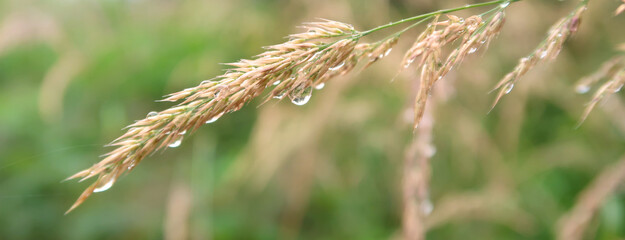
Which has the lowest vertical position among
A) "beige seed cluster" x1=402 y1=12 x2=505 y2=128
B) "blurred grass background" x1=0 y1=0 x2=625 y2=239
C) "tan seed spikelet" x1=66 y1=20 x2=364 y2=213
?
"tan seed spikelet" x1=66 y1=20 x2=364 y2=213

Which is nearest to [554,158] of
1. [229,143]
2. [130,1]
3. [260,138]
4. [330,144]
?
[330,144]

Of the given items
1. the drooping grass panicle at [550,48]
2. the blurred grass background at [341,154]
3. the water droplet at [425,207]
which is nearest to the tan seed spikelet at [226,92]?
the drooping grass panicle at [550,48]

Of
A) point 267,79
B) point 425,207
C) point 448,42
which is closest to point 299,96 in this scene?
point 267,79

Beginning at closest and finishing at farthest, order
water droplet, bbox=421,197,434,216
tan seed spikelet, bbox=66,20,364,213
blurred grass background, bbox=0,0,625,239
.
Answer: tan seed spikelet, bbox=66,20,364,213
water droplet, bbox=421,197,434,216
blurred grass background, bbox=0,0,625,239

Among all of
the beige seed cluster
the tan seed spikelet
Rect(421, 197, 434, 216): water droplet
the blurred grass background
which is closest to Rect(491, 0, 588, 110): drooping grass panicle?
the beige seed cluster

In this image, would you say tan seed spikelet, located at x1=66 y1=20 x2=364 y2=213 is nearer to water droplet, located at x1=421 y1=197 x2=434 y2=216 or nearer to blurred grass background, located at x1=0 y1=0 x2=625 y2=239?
water droplet, located at x1=421 y1=197 x2=434 y2=216

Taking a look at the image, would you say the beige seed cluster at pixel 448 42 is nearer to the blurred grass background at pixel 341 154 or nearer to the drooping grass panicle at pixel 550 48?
the drooping grass panicle at pixel 550 48

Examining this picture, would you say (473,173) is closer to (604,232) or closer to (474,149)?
(474,149)
